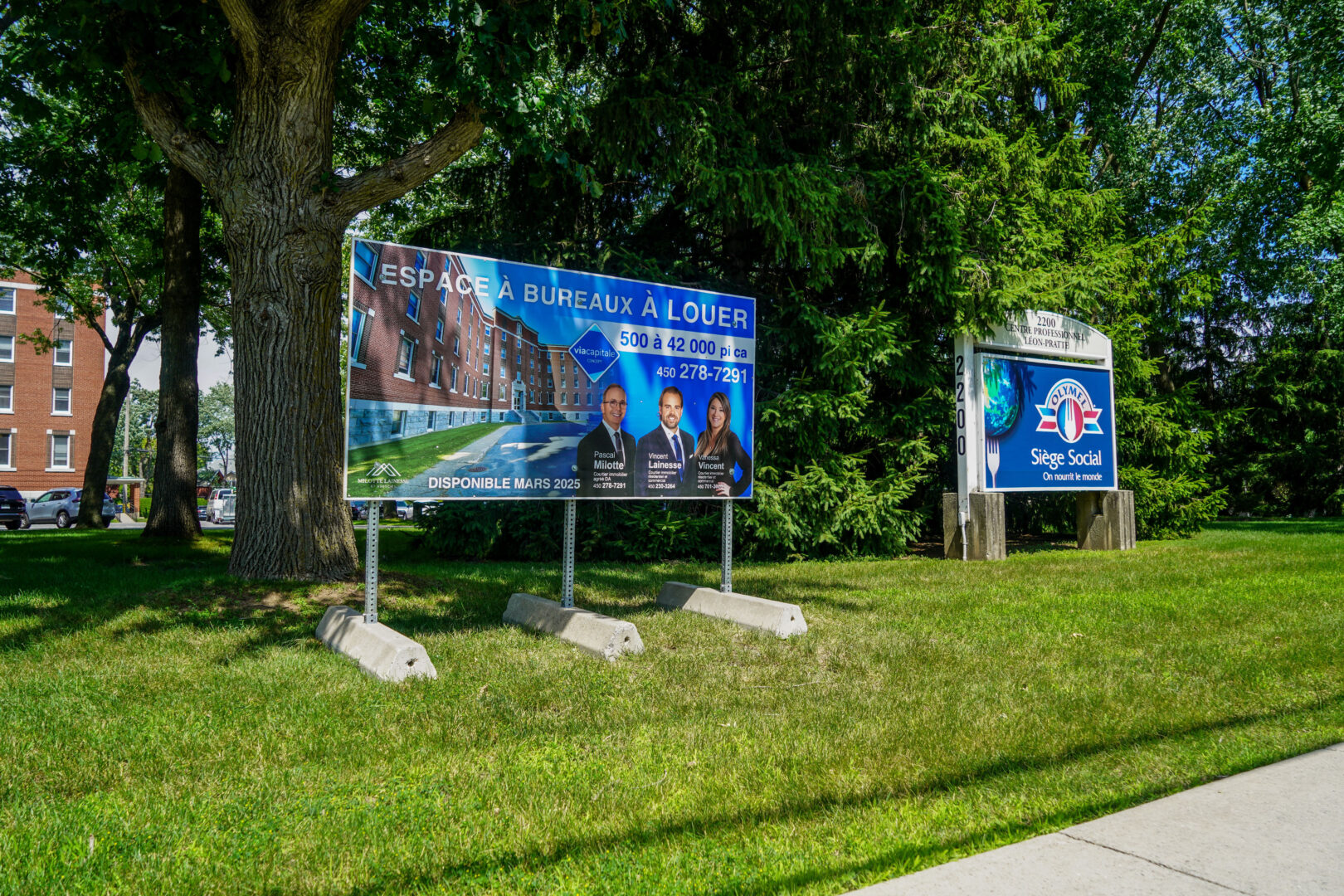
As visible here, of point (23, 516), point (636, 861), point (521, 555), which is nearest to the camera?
point (636, 861)

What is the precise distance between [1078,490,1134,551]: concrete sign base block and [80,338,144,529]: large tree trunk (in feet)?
69.8

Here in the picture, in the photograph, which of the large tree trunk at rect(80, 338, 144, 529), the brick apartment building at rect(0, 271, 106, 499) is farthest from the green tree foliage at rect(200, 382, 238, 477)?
the large tree trunk at rect(80, 338, 144, 529)

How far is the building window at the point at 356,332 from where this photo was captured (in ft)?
20.6

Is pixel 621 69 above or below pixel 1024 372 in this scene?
above

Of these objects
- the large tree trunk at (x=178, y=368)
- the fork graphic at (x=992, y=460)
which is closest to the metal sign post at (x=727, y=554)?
the fork graphic at (x=992, y=460)

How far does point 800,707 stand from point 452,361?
3641mm

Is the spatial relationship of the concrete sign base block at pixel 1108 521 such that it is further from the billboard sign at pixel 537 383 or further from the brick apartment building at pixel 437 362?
the brick apartment building at pixel 437 362

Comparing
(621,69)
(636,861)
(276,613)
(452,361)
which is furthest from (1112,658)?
(621,69)

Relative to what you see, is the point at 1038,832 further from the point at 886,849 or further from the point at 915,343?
the point at 915,343

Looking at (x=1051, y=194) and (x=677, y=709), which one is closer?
(x=677, y=709)

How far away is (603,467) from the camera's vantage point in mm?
7539

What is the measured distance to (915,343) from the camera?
1463 centimetres

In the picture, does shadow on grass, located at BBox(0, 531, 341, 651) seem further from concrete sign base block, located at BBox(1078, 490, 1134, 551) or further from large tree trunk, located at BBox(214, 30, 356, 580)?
concrete sign base block, located at BBox(1078, 490, 1134, 551)

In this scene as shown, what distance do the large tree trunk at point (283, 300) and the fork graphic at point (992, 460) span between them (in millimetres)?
9505
